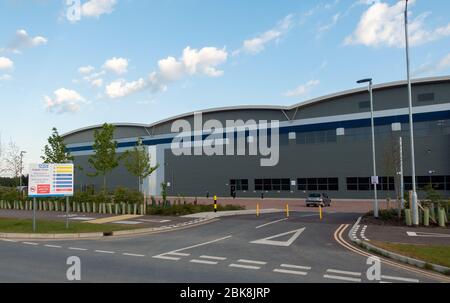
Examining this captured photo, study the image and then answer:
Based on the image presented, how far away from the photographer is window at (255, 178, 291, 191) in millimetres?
54781

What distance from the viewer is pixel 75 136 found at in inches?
3091

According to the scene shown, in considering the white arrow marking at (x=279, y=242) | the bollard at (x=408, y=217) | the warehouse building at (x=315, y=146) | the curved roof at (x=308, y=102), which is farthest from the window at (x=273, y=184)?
the white arrow marking at (x=279, y=242)

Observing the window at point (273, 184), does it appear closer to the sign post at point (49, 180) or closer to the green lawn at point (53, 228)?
the sign post at point (49, 180)

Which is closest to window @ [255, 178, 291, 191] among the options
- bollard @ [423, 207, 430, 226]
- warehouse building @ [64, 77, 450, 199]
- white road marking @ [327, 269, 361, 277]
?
warehouse building @ [64, 77, 450, 199]

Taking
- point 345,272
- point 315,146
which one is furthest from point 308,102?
point 345,272

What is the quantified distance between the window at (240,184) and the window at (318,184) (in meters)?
8.13

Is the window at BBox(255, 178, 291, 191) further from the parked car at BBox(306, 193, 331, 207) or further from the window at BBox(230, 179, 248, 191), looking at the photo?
the parked car at BBox(306, 193, 331, 207)

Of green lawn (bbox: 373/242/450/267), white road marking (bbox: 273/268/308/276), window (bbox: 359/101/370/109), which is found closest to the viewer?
white road marking (bbox: 273/268/308/276)

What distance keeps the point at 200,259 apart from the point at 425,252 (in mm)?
6456

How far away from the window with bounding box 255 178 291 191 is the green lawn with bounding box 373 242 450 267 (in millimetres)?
41622

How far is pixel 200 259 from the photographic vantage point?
11320mm

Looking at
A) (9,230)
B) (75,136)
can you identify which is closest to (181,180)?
(75,136)

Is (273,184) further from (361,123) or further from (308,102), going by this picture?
(361,123)
